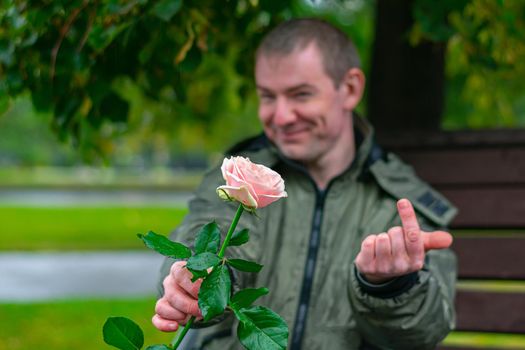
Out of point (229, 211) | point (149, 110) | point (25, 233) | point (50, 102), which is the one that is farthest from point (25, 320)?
point (25, 233)

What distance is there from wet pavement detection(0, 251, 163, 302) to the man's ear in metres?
6.80

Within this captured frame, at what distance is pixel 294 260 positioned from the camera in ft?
8.19

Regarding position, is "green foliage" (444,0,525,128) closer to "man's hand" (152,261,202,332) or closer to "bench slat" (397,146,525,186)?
"bench slat" (397,146,525,186)

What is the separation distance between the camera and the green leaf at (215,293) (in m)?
1.50

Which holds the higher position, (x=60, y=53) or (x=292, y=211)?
(x=60, y=53)

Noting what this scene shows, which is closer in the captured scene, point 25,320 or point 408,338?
point 408,338

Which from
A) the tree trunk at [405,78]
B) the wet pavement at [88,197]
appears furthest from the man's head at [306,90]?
the wet pavement at [88,197]

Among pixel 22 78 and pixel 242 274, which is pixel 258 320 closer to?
pixel 242 274

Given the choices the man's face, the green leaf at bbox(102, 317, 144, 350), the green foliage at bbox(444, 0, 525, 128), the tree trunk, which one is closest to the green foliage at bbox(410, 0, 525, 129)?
the green foliage at bbox(444, 0, 525, 128)

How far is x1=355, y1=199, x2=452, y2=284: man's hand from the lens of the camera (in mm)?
1808

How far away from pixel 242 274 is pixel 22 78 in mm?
1019

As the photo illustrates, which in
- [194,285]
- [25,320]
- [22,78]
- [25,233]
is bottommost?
[25,233]

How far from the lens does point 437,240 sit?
1841 mm

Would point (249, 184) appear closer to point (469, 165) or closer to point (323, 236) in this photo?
point (323, 236)
